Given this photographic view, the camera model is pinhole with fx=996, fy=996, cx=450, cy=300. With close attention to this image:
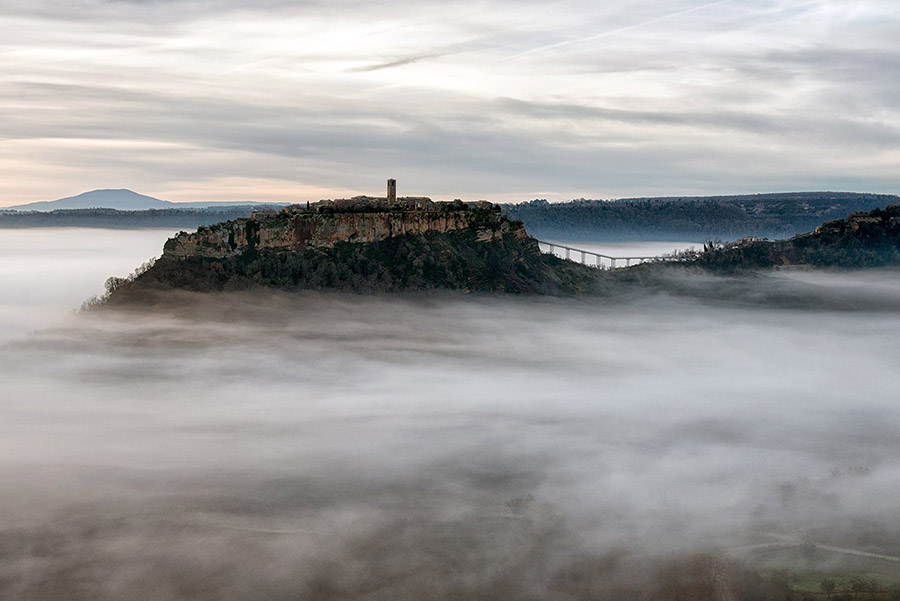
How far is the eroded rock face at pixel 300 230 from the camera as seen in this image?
18662 centimetres

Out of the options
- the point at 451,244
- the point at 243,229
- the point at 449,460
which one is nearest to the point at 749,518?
the point at 449,460

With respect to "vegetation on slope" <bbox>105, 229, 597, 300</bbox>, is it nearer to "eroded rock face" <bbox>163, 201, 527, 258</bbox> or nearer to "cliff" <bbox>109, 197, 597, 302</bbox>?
"cliff" <bbox>109, 197, 597, 302</bbox>

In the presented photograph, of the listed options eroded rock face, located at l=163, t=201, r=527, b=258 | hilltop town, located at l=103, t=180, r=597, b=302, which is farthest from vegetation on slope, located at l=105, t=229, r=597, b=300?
eroded rock face, located at l=163, t=201, r=527, b=258

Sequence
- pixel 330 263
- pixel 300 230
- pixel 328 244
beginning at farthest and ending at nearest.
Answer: pixel 330 263 < pixel 328 244 < pixel 300 230

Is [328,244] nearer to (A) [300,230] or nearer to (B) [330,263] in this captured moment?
(B) [330,263]

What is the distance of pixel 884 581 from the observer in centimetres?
13062

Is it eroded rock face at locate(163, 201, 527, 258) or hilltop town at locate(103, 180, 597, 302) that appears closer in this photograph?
eroded rock face at locate(163, 201, 527, 258)

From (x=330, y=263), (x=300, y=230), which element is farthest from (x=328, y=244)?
(x=300, y=230)

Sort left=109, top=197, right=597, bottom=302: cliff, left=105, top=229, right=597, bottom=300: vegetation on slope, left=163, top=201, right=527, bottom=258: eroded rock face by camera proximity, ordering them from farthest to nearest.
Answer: left=105, top=229, right=597, bottom=300: vegetation on slope
left=109, top=197, right=597, bottom=302: cliff
left=163, top=201, right=527, bottom=258: eroded rock face

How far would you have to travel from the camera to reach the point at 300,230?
186375 mm

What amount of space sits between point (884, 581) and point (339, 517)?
270 ft

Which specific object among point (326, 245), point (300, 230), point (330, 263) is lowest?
point (330, 263)

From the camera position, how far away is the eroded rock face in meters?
187

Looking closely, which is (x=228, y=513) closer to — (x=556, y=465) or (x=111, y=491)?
(x=111, y=491)
